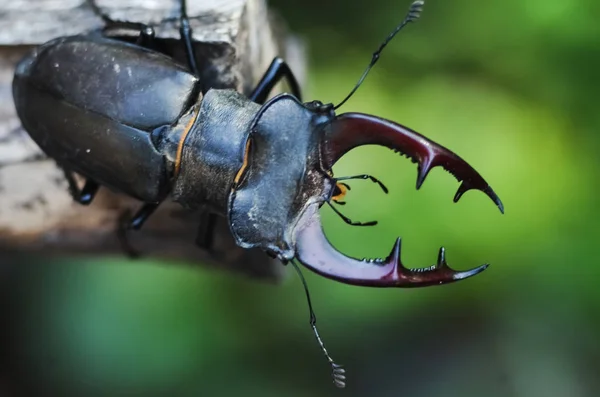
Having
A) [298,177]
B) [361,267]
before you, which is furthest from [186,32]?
[361,267]

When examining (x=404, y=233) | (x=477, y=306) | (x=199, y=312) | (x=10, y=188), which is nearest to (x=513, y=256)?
(x=477, y=306)

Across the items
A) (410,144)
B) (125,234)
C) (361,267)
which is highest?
(410,144)

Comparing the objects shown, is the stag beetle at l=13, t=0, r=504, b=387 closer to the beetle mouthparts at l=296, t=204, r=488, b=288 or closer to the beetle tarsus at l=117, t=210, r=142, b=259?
the beetle mouthparts at l=296, t=204, r=488, b=288

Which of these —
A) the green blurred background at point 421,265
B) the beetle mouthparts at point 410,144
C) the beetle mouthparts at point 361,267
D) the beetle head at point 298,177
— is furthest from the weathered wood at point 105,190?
the beetle mouthparts at point 361,267

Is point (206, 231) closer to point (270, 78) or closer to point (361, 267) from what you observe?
point (270, 78)

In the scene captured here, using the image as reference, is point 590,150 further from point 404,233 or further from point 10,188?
point 10,188

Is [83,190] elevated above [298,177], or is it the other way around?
[298,177]

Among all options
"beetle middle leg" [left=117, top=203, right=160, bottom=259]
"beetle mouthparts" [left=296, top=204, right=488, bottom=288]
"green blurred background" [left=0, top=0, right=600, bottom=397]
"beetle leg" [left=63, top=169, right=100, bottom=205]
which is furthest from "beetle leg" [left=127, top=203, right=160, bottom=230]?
"beetle mouthparts" [left=296, top=204, right=488, bottom=288]
